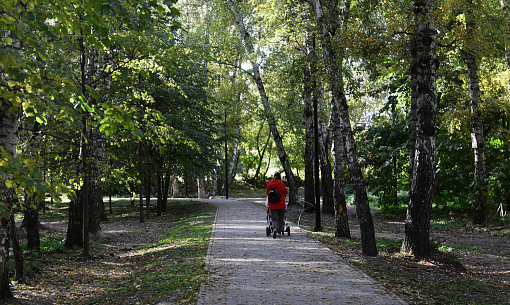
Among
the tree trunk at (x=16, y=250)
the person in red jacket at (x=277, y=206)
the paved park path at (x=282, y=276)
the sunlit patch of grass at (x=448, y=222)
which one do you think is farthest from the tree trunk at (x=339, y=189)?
the tree trunk at (x=16, y=250)

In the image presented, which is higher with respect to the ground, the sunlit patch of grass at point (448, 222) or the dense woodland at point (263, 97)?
the dense woodland at point (263, 97)

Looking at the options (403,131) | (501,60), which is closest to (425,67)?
(403,131)

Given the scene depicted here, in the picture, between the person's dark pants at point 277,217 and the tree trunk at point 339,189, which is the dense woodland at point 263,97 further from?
the person's dark pants at point 277,217

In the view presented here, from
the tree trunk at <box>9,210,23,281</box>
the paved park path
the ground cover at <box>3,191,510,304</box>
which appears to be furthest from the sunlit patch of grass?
the tree trunk at <box>9,210,23,281</box>

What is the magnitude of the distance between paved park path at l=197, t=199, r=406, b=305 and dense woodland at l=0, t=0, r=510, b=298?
206cm

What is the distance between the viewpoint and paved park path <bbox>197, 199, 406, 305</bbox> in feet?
20.4

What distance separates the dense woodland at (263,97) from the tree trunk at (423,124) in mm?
30

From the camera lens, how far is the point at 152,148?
2312 centimetres

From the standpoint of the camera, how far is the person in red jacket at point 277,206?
484 inches

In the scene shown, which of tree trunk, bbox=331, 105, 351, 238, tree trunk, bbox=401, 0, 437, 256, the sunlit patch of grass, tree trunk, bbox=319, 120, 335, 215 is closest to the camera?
tree trunk, bbox=401, 0, 437, 256

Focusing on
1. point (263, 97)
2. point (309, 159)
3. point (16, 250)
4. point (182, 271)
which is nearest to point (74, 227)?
point (16, 250)

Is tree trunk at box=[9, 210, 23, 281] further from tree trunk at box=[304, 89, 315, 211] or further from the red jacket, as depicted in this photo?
tree trunk at box=[304, 89, 315, 211]

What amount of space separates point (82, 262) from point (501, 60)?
24301 mm

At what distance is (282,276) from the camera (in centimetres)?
768
